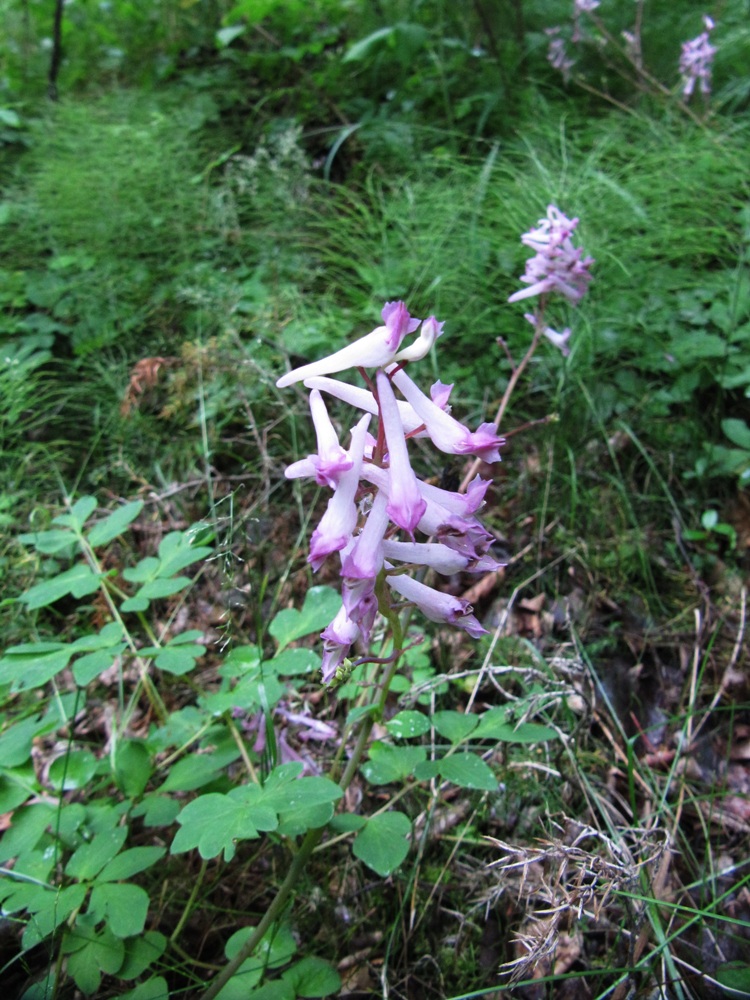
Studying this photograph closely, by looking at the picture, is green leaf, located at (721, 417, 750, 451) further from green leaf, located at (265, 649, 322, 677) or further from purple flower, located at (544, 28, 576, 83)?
purple flower, located at (544, 28, 576, 83)

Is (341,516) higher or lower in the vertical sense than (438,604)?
higher

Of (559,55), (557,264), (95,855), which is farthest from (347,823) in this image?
(559,55)

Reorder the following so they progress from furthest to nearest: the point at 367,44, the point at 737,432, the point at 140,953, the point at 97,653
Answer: the point at 367,44 → the point at 737,432 → the point at 97,653 → the point at 140,953

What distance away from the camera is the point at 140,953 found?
145 centimetres

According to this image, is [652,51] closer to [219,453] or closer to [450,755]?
[219,453]

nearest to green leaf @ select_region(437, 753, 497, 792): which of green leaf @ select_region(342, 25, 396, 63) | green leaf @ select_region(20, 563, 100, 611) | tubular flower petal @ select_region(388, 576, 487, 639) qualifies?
tubular flower petal @ select_region(388, 576, 487, 639)

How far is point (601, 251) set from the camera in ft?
10.4

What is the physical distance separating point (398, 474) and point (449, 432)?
0.13m

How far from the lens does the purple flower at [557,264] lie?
2357mm

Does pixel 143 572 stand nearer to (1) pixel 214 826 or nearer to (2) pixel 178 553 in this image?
(2) pixel 178 553

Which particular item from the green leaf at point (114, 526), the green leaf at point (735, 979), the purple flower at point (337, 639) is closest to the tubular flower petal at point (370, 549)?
the purple flower at point (337, 639)

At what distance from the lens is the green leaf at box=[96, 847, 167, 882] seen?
1.44 m

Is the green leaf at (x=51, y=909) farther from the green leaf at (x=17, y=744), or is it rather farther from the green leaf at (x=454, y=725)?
the green leaf at (x=454, y=725)

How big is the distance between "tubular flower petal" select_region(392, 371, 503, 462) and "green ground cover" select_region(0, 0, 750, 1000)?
325mm
